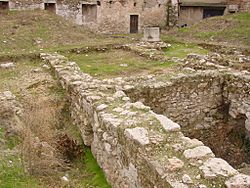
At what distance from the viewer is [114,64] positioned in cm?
1184

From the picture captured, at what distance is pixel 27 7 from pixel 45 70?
33.5 ft

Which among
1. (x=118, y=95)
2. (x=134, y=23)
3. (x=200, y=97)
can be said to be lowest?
(x=200, y=97)

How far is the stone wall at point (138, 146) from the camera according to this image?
430cm

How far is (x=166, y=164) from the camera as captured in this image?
4.51 metres

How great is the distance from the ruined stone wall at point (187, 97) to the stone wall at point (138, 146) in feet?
1.88

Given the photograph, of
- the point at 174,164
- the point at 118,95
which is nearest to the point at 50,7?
the point at 118,95

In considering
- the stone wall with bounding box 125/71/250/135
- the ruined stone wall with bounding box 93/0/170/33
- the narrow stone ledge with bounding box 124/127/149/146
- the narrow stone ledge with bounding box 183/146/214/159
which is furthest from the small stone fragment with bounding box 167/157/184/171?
the ruined stone wall with bounding box 93/0/170/33

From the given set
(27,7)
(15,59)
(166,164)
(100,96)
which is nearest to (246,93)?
(100,96)

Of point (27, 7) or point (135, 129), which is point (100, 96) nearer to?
point (135, 129)

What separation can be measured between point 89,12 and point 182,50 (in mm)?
9038

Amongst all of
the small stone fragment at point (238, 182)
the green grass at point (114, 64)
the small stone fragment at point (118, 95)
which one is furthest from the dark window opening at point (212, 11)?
the small stone fragment at point (238, 182)

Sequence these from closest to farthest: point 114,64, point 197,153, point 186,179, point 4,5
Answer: point 186,179 → point 197,153 → point 114,64 → point 4,5

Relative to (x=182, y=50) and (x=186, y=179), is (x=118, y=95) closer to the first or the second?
(x=186, y=179)

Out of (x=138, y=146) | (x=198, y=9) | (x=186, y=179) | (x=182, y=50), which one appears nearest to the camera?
(x=186, y=179)
